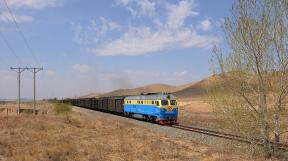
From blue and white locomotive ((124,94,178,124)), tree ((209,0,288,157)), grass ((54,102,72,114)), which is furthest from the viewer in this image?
grass ((54,102,72,114))

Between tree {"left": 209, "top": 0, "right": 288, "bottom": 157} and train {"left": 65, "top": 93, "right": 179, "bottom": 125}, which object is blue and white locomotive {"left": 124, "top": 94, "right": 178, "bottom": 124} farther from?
tree {"left": 209, "top": 0, "right": 288, "bottom": 157}

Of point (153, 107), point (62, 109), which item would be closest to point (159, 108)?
point (153, 107)

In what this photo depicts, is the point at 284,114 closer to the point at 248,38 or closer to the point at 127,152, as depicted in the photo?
the point at 248,38

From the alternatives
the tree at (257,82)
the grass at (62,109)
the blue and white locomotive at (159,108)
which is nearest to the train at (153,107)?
the blue and white locomotive at (159,108)

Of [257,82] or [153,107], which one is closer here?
[257,82]

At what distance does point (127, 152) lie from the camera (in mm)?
18594

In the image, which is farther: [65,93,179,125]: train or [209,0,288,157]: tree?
[65,93,179,125]: train

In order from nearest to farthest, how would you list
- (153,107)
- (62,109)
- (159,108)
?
(159,108) → (153,107) → (62,109)

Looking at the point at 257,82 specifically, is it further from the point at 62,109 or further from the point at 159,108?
the point at 62,109

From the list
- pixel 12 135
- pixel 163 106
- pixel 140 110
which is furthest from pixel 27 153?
pixel 140 110

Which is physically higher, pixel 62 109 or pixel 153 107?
pixel 153 107

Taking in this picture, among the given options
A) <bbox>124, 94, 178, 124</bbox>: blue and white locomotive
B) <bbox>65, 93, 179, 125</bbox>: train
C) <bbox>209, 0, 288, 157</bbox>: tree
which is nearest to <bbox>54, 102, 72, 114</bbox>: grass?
<bbox>65, 93, 179, 125</bbox>: train

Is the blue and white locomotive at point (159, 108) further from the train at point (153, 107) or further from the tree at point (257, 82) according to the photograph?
the tree at point (257, 82)

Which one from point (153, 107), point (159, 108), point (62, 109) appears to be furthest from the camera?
point (62, 109)
